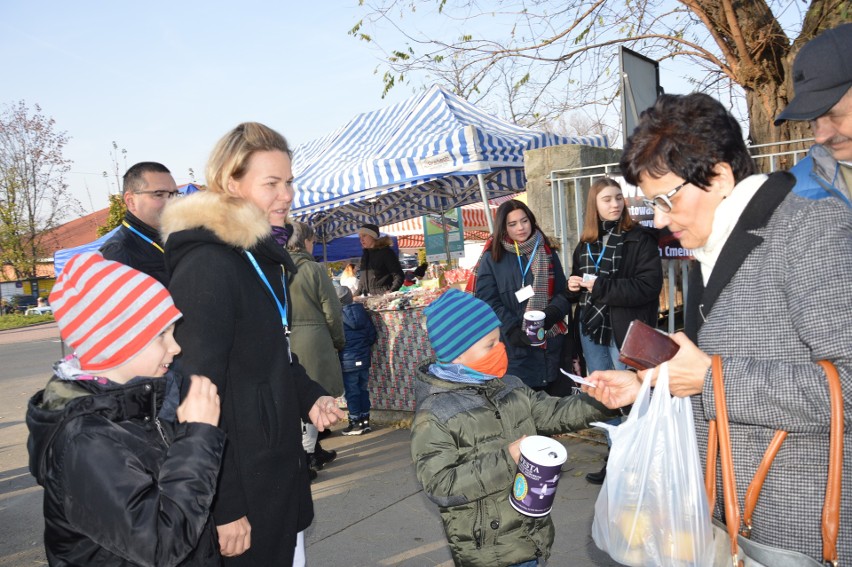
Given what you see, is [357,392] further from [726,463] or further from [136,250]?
[726,463]

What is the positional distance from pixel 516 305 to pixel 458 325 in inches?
108

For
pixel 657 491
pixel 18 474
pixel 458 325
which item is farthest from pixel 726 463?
pixel 18 474

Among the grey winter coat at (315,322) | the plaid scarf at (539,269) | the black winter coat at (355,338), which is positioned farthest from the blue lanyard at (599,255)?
the black winter coat at (355,338)

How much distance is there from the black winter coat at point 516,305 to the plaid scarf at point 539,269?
0.03m

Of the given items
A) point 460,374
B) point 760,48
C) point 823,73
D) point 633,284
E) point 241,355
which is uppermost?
point 760,48

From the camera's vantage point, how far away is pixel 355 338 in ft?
22.1

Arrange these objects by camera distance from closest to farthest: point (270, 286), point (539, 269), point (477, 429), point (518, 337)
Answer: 1. point (270, 286)
2. point (477, 429)
3. point (518, 337)
4. point (539, 269)

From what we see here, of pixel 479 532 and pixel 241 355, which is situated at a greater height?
pixel 241 355

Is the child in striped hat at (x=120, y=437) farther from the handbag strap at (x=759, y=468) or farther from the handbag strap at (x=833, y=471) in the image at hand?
the handbag strap at (x=833, y=471)

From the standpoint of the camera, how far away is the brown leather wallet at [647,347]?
1729 millimetres

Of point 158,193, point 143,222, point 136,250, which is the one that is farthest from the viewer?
point 158,193

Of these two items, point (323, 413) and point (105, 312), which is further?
point (323, 413)

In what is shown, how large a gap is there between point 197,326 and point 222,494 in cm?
49

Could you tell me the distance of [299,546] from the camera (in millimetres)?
2371
